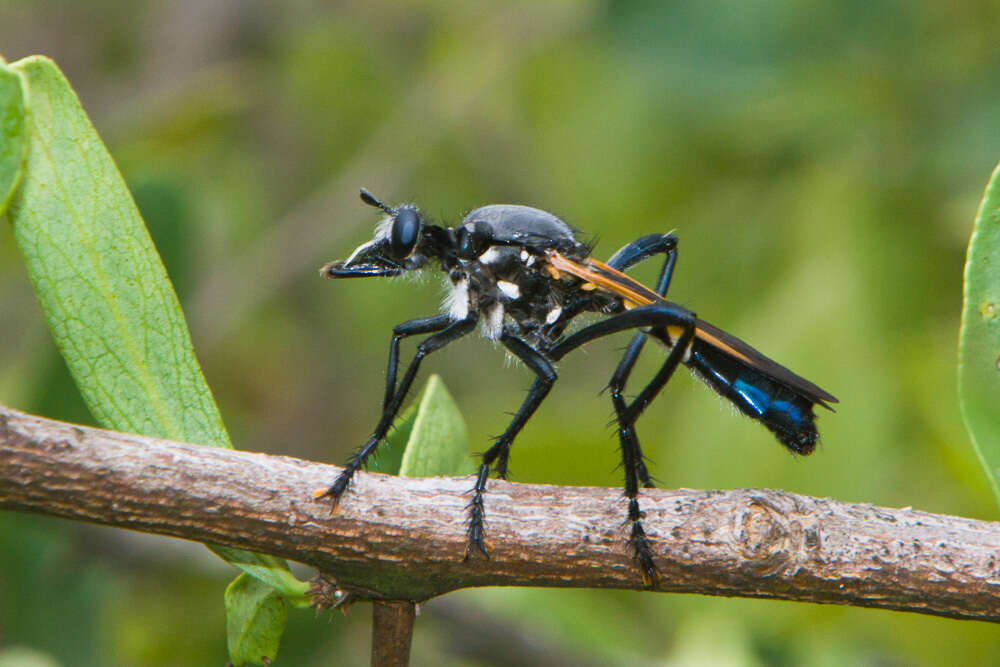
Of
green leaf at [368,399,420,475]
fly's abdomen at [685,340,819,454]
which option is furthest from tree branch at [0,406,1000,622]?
fly's abdomen at [685,340,819,454]

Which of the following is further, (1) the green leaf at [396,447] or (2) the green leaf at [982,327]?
(1) the green leaf at [396,447]

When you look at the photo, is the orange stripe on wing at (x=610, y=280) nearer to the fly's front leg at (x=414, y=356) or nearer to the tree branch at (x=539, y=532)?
the fly's front leg at (x=414, y=356)

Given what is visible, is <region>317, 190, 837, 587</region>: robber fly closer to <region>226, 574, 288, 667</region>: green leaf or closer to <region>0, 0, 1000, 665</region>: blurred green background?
<region>0, 0, 1000, 665</region>: blurred green background

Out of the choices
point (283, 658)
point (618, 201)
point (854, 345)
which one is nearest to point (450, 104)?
point (618, 201)

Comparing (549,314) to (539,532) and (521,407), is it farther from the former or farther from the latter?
(539,532)

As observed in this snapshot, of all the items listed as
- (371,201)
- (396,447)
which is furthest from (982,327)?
(371,201)

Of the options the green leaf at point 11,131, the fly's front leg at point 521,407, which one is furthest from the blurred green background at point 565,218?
the green leaf at point 11,131

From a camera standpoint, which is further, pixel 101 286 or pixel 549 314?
pixel 549 314
